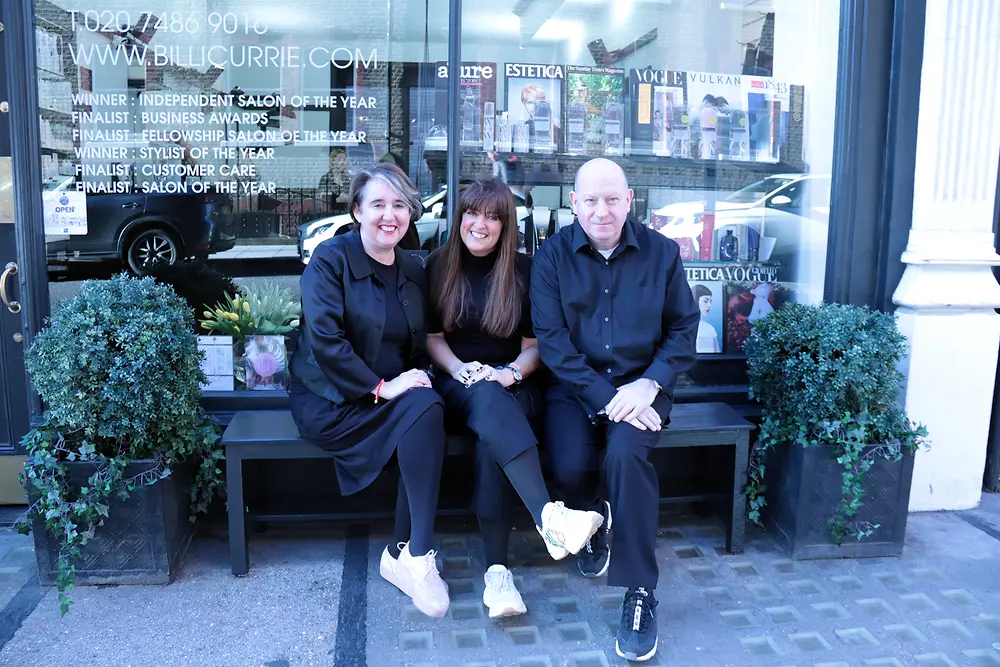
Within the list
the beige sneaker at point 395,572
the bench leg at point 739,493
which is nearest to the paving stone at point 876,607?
the bench leg at point 739,493

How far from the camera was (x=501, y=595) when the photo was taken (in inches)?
114

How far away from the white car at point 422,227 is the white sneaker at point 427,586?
168cm

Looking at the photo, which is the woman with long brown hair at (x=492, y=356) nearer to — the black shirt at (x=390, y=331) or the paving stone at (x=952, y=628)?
the black shirt at (x=390, y=331)

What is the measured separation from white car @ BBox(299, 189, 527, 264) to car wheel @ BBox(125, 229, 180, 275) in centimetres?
60

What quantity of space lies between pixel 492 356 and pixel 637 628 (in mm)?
1203

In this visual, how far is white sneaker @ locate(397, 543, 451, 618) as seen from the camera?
2.80 metres

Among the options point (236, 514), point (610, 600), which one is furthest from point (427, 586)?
point (236, 514)

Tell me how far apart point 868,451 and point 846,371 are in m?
0.34

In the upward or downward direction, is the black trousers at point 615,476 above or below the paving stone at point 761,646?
above

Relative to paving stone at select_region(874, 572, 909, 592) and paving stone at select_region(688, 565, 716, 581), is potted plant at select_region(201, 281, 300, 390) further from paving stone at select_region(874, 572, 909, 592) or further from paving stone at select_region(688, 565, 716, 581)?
paving stone at select_region(874, 572, 909, 592)

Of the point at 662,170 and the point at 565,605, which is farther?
the point at 662,170

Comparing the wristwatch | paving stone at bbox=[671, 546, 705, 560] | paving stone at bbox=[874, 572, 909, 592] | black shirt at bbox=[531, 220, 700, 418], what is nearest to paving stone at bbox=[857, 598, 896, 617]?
paving stone at bbox=[874, 572, 909, 592]

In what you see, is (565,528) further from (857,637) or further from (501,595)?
(857,637)

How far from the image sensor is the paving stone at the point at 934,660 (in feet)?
→ 8.71
